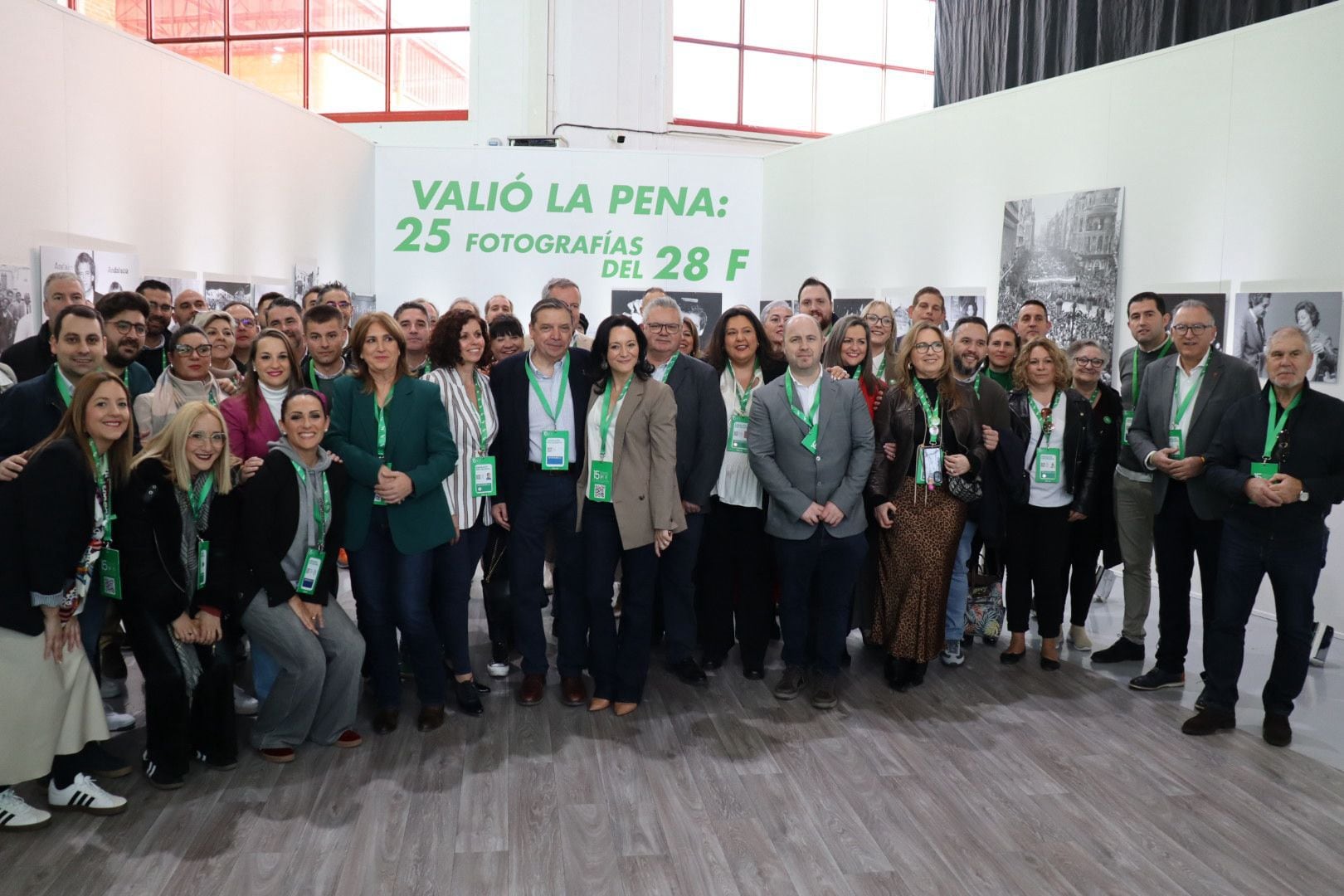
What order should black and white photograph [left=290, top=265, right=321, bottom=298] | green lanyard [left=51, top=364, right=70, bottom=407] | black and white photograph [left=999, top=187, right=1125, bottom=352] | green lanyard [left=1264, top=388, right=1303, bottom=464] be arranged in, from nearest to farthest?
green lanyard [left=51, top=364, right=70, bottom=407] → green lanyard [left=1264, top=388, right=1303, bottom=464] → black and white photograph [left=999, top=187, right=1125, bottom=352] → black and white photograph [left=290, top=265, right=321, bottom=298]

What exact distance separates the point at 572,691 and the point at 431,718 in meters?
0.63

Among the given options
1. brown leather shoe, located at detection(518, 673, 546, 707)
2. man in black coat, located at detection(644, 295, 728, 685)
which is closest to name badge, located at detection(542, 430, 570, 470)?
man in black coat, located at detection(644, 295, 728, 685)

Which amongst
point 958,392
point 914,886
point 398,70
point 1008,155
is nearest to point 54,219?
point 958,392

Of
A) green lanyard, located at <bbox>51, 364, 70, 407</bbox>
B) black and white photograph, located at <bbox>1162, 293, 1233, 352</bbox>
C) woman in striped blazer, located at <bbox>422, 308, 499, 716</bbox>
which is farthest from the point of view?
black and white photograph, located at <bbox>1162, 293, 1233, 352</bbox>

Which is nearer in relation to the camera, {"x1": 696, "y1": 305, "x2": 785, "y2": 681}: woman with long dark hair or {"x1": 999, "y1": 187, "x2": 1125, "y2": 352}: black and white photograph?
{"x1": 696, "y1": 305, "x2": 785, "y2": 681}: woman with long dark hair

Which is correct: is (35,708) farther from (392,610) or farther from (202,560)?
(392,610)

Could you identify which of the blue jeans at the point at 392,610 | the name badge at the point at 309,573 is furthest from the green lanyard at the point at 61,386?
the blue jeans at the point at 392,610

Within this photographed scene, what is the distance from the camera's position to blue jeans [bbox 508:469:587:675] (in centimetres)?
422

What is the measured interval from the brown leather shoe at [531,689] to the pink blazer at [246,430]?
1.46 m

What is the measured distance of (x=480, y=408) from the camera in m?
4.26

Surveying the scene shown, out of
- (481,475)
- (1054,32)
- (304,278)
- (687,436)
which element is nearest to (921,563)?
(687,436)

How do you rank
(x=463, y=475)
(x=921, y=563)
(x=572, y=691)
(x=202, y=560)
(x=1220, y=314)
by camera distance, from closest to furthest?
1. (x=202, y=560)
2. (x=463, y=475)
3. (x=572, y=691)
4. (x=921, y=563)
5. (x=1220, y=314)

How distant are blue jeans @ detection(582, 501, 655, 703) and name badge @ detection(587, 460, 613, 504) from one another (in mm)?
56

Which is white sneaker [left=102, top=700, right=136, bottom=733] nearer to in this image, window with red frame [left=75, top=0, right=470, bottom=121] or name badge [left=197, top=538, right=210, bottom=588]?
name badge [left=197, top=538, right=210, bottom=588]
